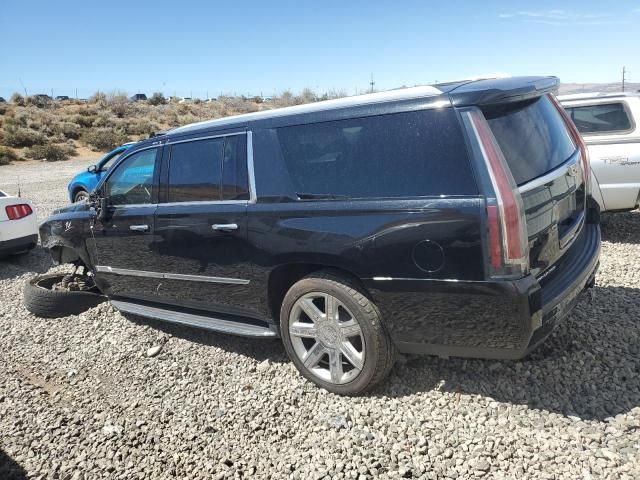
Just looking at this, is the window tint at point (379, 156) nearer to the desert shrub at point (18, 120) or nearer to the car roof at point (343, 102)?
the car roof at point (343, 102)

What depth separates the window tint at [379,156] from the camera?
2.71m

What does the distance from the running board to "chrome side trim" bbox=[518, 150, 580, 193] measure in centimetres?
192

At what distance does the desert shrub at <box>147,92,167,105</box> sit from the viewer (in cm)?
5406

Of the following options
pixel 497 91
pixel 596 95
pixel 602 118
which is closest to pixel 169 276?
pixel 497 91

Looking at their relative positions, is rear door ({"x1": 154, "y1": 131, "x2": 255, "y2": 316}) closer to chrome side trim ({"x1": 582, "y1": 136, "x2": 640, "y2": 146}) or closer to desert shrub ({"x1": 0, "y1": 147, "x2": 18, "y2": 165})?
chrome side trim ({"x1": 582, "y1": 136, "x2": 640, "y2": 146})

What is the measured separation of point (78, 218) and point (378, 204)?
332 centimetres

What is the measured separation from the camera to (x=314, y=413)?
315 cm

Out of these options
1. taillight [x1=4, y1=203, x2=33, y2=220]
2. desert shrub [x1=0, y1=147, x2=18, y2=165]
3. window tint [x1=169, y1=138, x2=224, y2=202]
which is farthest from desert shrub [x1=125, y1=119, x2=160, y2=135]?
window tint [x1=169, y1=138, x2=224, y2=202]

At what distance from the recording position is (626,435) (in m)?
2.64

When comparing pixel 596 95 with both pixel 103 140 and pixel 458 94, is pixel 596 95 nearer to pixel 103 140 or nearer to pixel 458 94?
pixel 458 94

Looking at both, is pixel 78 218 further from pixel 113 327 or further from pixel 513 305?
pixel 513 305

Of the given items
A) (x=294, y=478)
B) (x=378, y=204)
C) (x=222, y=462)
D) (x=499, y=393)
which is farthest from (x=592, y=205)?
(x=222, y=462)

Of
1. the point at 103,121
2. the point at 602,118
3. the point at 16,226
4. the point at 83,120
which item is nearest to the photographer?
the point at 602,118

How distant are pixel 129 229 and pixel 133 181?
16.5 inches
